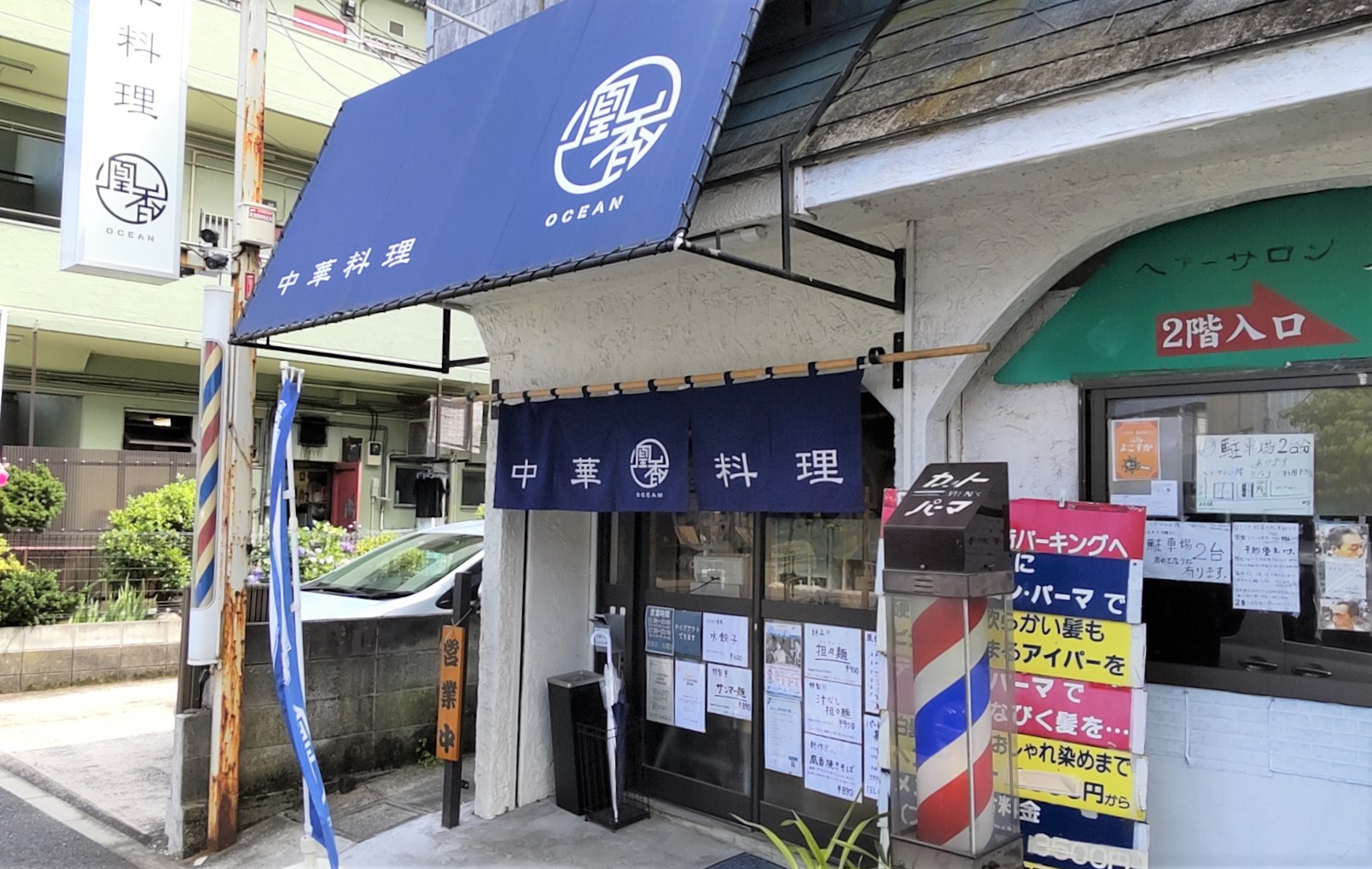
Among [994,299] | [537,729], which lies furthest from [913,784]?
[537,729]

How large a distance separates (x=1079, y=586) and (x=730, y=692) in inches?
103

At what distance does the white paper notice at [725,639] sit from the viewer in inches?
222

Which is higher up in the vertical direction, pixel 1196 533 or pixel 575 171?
→ pixel 575 171

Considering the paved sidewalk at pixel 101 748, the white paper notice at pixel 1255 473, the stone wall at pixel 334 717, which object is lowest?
the paved sidewalk at pixel 101 748

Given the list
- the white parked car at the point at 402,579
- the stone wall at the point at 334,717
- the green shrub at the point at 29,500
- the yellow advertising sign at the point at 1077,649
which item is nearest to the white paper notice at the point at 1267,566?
the yellow advertising sign at the point at 1077,649

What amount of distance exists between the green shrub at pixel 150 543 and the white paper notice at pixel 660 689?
7.49 meters

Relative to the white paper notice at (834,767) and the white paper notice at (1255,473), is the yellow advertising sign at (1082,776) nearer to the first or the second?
the white paper notice at (1255,473)

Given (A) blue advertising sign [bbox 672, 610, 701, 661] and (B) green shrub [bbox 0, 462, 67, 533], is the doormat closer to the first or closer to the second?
(A) blue advertising sign [bbox 672, 610, 701, 661]

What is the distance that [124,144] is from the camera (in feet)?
19.1

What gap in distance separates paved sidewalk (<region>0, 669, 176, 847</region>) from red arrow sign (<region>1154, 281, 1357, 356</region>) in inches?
253

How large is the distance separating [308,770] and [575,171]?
326 cm

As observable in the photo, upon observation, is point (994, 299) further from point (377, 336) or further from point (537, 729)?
point (377, 336)

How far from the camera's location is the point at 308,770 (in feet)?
15.4

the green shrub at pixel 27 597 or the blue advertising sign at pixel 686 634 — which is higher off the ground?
the blue advertising sign at pixel 686 634
